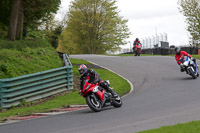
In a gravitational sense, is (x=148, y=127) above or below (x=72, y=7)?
below

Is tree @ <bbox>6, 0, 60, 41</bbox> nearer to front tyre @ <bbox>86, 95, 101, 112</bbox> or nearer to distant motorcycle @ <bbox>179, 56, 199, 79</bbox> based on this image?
distant motorcycle @ <bbox>179, 56, 199, 79</bbox>

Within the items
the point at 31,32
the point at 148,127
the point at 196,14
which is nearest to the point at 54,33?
the point at 31,32

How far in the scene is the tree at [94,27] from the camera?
61.8 meters

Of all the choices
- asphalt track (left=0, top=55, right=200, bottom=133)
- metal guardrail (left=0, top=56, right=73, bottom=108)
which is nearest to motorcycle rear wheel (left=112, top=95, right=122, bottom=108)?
asphalt track (left=0, top=55, right=200, bottom=133)

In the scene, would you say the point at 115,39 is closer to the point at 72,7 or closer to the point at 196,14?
the point at 72,7

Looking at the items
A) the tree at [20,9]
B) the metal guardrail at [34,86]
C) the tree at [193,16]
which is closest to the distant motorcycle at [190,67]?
the metal guardrail at [34,86]

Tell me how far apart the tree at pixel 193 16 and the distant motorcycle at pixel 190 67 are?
25057mm

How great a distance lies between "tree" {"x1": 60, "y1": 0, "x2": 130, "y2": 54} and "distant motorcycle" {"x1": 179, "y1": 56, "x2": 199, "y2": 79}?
4162 centimetres

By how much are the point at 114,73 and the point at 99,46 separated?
41.2m

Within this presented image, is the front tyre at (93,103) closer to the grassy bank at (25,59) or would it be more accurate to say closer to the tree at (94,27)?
the grassy bank at (25,59)

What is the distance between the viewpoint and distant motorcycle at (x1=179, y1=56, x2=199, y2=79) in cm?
1867

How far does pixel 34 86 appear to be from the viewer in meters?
15.6

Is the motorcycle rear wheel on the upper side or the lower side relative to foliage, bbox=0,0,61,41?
lower

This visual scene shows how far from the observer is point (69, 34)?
6412 cm
